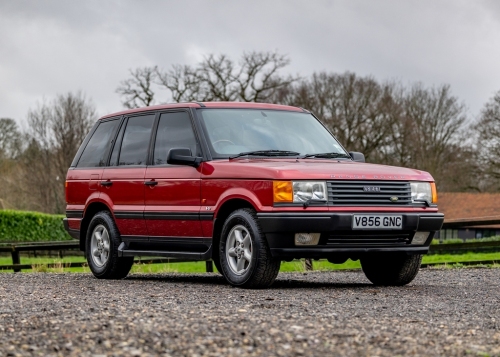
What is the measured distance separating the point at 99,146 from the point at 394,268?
4.13 m

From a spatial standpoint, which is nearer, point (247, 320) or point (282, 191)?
point (247, 320)

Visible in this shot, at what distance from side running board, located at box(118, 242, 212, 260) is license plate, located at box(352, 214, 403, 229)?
5.45 ft

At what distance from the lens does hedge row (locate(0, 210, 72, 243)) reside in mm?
42219

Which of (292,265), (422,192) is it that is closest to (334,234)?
(422,192)

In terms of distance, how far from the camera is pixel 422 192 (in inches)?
384

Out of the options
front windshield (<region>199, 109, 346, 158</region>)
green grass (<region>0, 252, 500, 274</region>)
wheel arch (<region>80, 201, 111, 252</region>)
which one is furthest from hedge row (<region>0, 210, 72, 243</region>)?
front windshield (<region>199, 109, 346, 158</region>)

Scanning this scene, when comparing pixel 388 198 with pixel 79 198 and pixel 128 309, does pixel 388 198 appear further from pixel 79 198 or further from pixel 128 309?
pixel 79 198

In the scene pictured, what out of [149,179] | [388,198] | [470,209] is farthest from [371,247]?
[470,209]

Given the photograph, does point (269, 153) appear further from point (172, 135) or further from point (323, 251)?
point (323, 251)

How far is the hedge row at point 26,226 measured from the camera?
42.2 m

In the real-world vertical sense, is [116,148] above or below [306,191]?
above

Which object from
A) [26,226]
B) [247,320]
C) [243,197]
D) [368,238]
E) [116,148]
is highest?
[116,148]

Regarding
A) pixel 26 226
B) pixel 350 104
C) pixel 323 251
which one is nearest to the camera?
pixel 323 251

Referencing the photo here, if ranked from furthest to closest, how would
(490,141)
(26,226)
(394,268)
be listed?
(490,141) → (26,226) → (394,268)
